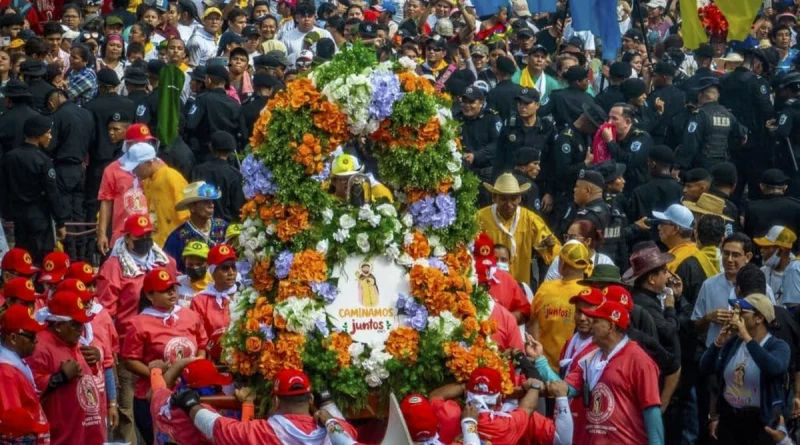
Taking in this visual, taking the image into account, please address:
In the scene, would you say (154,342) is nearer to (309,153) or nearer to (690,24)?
(309,153)

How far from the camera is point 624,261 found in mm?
16578

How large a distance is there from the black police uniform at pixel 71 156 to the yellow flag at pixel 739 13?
704 centimetres

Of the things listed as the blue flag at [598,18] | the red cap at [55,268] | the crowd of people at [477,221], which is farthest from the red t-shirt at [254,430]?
the blue flag at [598,18]

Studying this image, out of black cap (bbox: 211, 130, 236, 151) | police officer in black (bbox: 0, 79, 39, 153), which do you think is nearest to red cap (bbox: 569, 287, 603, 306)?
black cap (bbox: 211, 130, 236, 151)

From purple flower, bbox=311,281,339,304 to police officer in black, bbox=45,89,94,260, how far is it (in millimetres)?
7944

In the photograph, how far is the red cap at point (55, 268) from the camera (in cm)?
1291

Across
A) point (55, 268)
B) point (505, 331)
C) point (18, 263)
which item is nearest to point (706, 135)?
point (505, 331)

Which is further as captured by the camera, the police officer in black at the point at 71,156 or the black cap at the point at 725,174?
the police officer in black at the point at 71,156

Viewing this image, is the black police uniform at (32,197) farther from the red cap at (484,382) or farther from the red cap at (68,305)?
the red cap at (484,382)

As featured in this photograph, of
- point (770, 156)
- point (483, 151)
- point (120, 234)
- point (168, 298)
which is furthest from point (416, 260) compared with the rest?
point (770, 156)

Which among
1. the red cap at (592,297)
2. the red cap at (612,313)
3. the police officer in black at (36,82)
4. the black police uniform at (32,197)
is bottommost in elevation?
the black police uniform at (32,197)

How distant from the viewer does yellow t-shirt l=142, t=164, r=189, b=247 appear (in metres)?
16.0

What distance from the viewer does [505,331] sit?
481 inches

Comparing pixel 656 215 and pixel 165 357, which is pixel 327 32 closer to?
pixel 656 215
